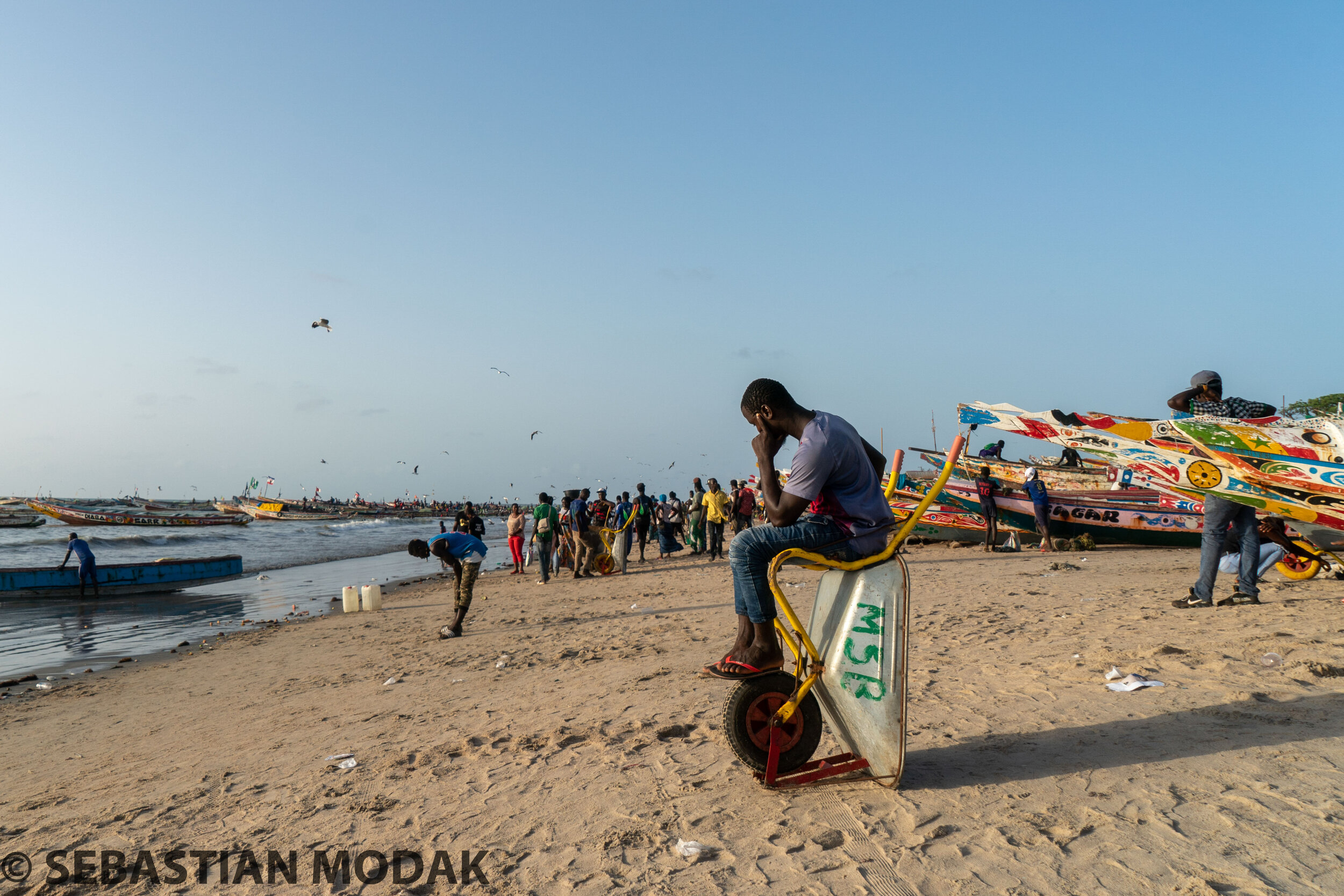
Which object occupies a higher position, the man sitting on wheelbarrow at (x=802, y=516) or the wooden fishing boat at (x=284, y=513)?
the man sitting on wheelbarrow at (x=802, y=516)

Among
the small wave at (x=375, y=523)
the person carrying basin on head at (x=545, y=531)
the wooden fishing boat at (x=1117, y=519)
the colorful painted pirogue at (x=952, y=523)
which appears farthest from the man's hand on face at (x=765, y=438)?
the small wave at (x=375, y=523)

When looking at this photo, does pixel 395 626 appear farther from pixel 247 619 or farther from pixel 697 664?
pixel 697 664

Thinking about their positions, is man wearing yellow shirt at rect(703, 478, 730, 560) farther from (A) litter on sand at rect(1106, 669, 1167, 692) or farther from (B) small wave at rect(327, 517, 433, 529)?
(B) small wave at rect(327, 517, 433, 529)

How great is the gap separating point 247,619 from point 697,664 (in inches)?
430

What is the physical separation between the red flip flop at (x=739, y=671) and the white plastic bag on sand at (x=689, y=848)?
67 centimetres

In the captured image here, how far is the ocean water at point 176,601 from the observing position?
10.9 metres

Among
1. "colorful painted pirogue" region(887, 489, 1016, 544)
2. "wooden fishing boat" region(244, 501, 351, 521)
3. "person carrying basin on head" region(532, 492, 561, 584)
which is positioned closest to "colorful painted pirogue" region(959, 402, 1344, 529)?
"colorful painted pirogue" region(887, 489, 1016, 544)

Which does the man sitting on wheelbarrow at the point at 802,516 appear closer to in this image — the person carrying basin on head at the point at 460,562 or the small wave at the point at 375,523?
the person carrying basin on head at the point at 460,562

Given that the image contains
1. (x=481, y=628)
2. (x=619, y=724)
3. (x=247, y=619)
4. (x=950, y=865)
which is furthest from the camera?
(x=247, y=619)

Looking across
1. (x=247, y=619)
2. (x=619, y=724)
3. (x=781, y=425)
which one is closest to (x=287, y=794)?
(x=619, y=724)

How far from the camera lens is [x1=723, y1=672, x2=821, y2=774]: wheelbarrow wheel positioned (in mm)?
3361

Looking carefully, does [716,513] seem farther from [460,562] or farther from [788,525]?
[788,525]

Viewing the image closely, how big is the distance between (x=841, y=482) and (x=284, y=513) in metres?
102

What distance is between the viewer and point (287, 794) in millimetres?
3869
